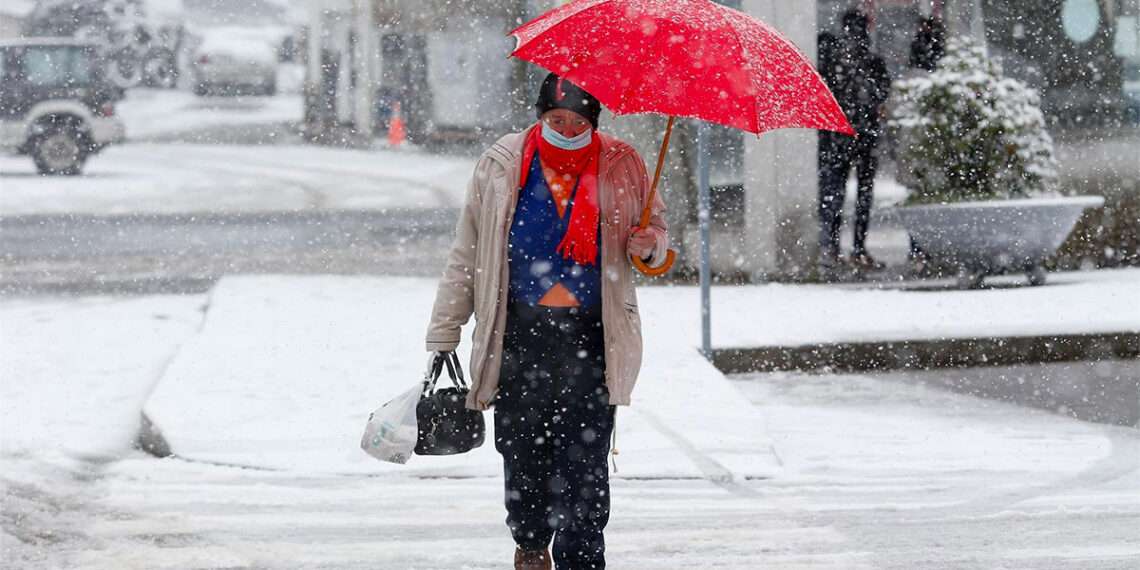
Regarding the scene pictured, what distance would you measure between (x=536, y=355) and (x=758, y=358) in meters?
5.34

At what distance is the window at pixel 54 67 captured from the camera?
949 inches

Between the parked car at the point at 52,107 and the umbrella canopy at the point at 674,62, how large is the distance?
20117mm

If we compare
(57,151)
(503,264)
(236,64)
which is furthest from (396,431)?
(236,64)

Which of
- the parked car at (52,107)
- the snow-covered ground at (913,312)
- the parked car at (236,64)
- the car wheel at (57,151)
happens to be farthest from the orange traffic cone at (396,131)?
the snow-covered ground at (913,312)

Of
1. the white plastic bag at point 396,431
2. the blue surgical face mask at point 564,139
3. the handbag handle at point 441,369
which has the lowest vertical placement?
the white plastic bag at point 396,431

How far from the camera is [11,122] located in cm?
2347

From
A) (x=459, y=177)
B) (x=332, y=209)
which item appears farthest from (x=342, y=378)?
(x=459, y=177)

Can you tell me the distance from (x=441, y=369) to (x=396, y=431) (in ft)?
0.78

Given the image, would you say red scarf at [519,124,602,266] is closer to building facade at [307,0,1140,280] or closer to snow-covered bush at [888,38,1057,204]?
snow-covered bush at [888,38,1057,204]

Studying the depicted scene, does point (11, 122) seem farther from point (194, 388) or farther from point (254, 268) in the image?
point (194, 388)

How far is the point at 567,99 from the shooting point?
15.5ft

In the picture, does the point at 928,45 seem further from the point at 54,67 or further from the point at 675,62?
the point at 54,67

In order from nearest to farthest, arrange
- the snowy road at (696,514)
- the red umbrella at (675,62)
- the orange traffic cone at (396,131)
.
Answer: the red umbrella at (675,62) → the snowy road at (696,514) → the orange traffic cone at (396,131)

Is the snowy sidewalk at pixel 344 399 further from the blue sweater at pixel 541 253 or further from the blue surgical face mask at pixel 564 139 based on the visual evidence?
the blue surgical face mask at pixel 564 139
